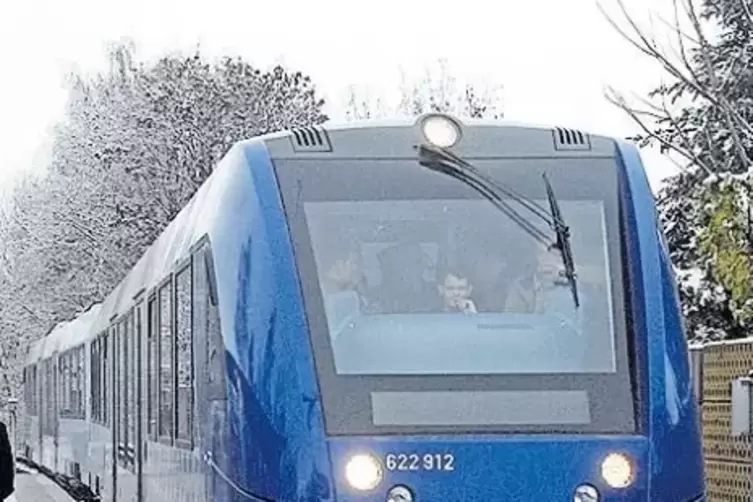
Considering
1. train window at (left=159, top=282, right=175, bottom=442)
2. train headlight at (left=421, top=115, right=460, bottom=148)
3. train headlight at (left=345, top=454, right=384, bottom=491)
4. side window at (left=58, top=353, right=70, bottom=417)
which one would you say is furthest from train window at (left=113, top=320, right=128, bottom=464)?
side window at (left=58, top=353, right=70, bottom=417)

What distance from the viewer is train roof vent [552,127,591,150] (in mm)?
8484

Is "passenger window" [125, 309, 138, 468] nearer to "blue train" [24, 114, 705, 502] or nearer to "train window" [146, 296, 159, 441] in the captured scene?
"train window" [146, 296, 159, 441]

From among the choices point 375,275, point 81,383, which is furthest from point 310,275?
point 81,383

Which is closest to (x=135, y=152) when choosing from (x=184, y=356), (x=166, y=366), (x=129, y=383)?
(x=129, y=383)

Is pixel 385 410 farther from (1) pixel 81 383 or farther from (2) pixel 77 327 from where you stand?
(2) pixel 77 327

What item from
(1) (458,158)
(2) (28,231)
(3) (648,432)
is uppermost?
(2) (28,231)

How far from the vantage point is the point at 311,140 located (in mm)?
8422

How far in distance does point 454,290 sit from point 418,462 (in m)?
0.92

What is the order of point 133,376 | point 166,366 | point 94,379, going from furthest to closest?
point 94,379
point 133,376
point 166,366

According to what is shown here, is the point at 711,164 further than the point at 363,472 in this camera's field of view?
Yes

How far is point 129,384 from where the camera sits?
14.6 m

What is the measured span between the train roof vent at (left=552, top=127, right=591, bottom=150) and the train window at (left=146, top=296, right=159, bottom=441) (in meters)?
3.65

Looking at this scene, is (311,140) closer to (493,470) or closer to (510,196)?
(510,196)

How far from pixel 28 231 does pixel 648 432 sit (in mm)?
46803
